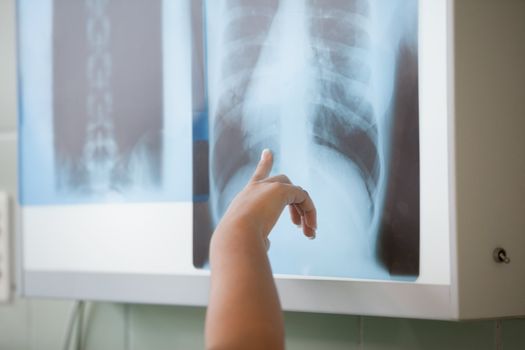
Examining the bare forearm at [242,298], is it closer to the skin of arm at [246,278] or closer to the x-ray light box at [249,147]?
the skin of arm at [246,278]

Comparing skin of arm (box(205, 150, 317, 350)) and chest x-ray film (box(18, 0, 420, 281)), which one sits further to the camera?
chest x-ray film (box(18, 0, 420, 281))

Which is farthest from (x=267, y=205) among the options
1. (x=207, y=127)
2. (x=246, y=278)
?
(x=207, y=127)

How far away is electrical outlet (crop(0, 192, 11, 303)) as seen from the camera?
4.71ft

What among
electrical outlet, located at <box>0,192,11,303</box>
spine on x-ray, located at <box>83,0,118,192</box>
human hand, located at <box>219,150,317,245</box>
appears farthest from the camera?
electrical outlet, located at <box>0,192,11,303</box>

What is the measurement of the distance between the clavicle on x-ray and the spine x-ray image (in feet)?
0.42

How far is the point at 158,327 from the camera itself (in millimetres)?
1266

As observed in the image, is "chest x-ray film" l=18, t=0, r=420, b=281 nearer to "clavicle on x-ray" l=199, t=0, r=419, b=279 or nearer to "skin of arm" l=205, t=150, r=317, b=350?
"clavicle on x-ray" l=199, t=0, r=419, b=279

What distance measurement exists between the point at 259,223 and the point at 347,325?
412 mm

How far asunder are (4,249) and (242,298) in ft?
3.19

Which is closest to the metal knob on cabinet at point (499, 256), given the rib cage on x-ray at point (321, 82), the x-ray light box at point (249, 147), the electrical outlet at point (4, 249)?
the x-ray light box at point (249, 147)

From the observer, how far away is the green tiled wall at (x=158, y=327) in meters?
1.02

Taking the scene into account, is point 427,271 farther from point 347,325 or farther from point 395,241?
point 347,325

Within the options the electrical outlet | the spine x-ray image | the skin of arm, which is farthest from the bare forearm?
the electrical outlet

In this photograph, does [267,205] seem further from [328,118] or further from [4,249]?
[4,249]
